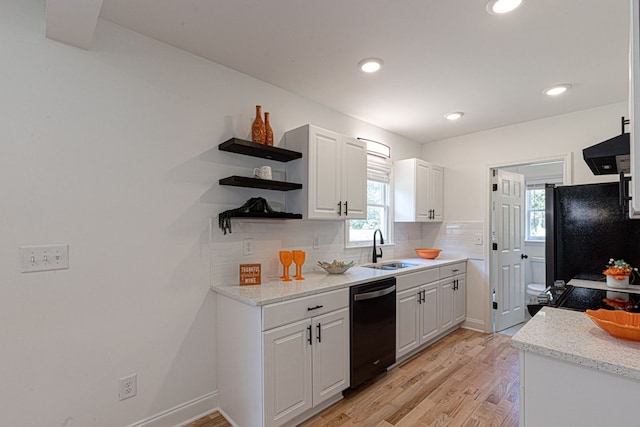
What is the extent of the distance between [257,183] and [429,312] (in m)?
2.30

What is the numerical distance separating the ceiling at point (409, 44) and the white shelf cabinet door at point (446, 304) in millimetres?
1985

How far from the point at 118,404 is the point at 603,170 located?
3.60 metres

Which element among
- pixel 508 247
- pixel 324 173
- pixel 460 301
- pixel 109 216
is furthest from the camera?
pixel 508 247

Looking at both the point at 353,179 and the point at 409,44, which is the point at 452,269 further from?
the point at 409,44

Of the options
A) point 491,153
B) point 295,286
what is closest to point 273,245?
point 295,286

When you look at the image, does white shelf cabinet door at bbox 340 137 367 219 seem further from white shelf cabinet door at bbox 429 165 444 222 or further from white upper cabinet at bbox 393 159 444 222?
white shelf cabinet door at bbox 429 165 444 222

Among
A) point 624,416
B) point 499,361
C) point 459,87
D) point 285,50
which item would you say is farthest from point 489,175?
point 624,416

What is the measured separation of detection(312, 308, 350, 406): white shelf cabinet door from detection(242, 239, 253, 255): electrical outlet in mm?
755

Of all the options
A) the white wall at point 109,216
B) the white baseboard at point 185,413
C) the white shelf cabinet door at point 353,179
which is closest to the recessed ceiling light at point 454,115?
the white shelf cabinet door at point 353,179

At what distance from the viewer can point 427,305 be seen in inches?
131

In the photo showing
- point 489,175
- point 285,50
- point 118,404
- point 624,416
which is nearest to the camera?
point 624,416

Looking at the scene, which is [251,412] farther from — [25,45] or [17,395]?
[25,45]

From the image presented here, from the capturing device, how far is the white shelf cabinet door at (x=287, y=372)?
1.90m

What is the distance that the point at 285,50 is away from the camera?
2.21 m
